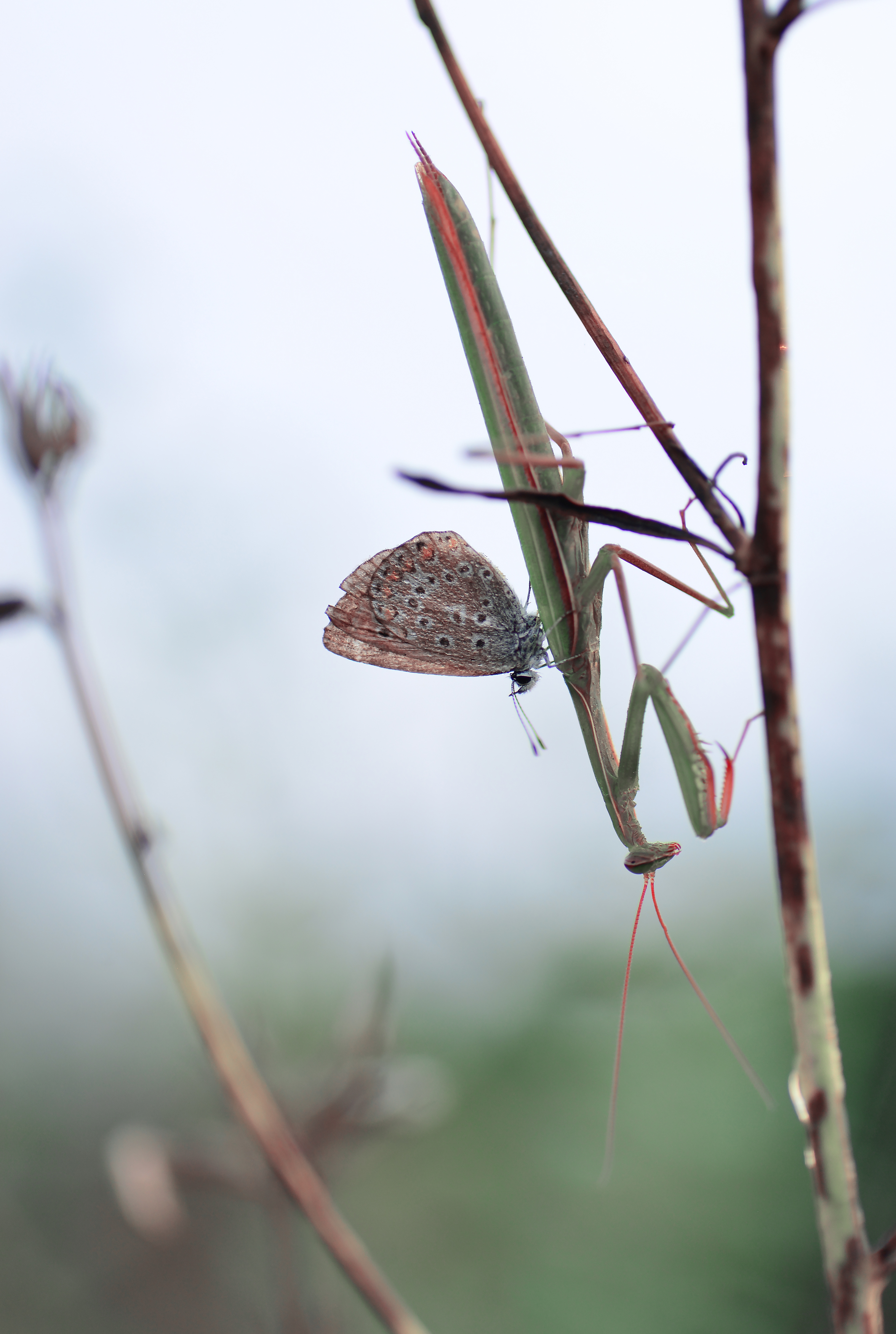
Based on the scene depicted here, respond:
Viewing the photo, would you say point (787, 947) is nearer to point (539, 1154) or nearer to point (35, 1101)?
point (539, 1154)

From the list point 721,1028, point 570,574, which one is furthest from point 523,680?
point 721,1028

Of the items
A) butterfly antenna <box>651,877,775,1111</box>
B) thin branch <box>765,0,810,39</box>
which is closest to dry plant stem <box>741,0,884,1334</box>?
thin branch <box>765,0,810,39</box>

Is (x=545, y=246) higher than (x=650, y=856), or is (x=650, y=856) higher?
(x=545, y=246)

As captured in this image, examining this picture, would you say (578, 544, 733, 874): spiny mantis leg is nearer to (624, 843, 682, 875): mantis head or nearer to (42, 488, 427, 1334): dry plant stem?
(624, 843, 682, 875): mantis head

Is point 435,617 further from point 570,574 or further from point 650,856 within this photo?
point 650,856

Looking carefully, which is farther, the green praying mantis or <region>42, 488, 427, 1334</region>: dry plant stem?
the green praying mantis

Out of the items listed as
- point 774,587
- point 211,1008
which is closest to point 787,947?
point 774,587
